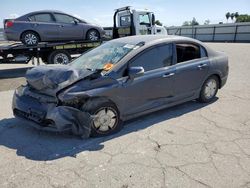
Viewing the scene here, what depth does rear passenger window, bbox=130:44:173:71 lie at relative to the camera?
15.6 ft

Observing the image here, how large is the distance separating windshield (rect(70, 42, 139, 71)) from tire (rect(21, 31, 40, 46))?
6.24 metres

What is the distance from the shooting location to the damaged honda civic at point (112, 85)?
4078mm

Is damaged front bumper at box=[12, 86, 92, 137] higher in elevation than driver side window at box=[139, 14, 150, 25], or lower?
lower

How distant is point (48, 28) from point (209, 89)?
7.60 metres

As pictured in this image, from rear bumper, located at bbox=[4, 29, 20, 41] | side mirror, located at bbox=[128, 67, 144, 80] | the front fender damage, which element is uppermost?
rear bumper, located at bbox=[4, 29, 20, 41]

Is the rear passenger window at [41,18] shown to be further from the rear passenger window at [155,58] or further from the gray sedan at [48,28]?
the rear passenger window at [155,58]

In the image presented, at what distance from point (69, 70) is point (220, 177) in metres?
2.68

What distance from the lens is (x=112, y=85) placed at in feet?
14.2

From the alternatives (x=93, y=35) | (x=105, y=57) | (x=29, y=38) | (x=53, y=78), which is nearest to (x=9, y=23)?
(x=29, y=38)

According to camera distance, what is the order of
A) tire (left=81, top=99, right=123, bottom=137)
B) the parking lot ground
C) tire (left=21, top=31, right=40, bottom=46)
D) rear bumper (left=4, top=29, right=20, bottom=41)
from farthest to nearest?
1. tire (left=21, top=31, right=40, bottom=46)
2. rear bumper (left=4, top=29, right=20, bottom=41)
3. tire (left=81, top=99, right=123, bottom=137)
4. the parking lot ground

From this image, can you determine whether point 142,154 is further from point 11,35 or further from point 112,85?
point 11,35

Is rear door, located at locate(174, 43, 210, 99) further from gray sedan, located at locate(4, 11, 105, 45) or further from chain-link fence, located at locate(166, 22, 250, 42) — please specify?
chain-link fence, located at locate(166, 22, 250, 42)

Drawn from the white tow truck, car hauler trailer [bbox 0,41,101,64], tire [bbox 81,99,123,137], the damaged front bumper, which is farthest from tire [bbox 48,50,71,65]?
tire [bbox 81,99,123,137]

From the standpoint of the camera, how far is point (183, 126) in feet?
15.6
